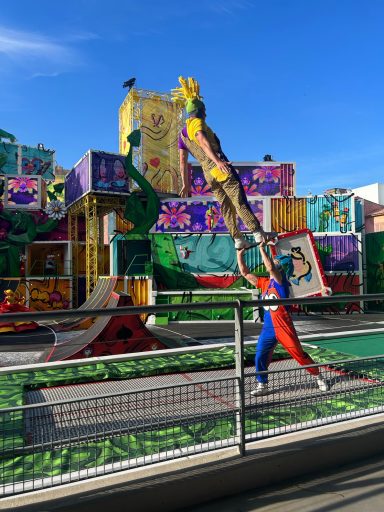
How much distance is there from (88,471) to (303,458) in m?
1.52

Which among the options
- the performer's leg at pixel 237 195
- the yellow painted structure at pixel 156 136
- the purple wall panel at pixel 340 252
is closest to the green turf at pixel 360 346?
the performer's leg at pixel 237 195

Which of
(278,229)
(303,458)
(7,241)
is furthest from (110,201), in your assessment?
(303,458)

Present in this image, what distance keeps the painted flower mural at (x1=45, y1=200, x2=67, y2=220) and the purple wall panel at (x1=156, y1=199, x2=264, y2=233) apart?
8.07 m

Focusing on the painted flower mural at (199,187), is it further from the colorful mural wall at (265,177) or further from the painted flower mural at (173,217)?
the painted flower mural at (173,217)

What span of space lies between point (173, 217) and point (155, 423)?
51.9 ft

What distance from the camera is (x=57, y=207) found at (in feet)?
76.6

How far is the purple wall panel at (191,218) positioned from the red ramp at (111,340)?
9.79 metres

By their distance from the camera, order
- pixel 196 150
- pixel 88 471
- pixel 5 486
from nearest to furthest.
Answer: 1. pixel 5 486
2. pixel 88 471
3. pixel 196 150

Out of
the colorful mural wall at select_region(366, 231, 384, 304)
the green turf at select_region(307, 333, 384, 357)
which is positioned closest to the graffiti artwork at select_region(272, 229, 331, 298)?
the colorful mural wall at select_region(366, 231, 384, 304)

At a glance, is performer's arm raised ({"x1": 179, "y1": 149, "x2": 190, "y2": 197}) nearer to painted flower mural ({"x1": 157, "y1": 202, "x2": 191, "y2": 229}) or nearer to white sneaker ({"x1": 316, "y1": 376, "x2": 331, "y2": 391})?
white sneaker ({"x1": 316, "y1": 376, "x2": 331, "y2": 391})

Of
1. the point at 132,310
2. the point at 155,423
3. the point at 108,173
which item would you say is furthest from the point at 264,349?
the point at 108,173

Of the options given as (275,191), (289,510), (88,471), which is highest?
(275,191)

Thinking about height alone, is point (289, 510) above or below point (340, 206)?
below

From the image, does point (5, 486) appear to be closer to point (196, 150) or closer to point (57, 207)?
point (196, 150)
